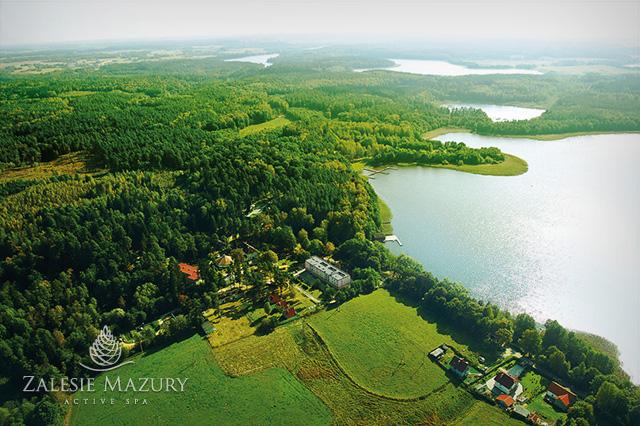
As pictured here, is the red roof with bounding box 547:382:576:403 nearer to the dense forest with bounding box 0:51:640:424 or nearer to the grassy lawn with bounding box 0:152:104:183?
the dense forest with bounding box 0:51:640:424

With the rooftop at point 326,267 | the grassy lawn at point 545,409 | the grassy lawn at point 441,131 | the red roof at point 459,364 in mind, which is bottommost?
the grassy lawn at point 545,409

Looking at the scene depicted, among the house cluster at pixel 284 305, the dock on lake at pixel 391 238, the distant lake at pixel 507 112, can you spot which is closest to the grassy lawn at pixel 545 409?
the house cluster at pixel 284 305

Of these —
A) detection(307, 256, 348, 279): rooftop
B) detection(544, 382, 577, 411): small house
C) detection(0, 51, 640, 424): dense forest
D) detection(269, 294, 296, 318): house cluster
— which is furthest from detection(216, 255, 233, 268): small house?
detection(544, 382, 577, 411): small house

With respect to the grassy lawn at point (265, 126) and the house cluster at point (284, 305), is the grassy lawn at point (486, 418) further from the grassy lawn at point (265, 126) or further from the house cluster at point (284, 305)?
the grassy lawn at point (265, 126)

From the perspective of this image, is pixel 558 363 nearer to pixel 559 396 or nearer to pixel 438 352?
pixel 559 396

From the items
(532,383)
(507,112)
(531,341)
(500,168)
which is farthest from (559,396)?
(507,112)

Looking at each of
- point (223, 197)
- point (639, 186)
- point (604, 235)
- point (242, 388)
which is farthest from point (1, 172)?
point (639, 186)

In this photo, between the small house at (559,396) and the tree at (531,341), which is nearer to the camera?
the small house at (559,396)
